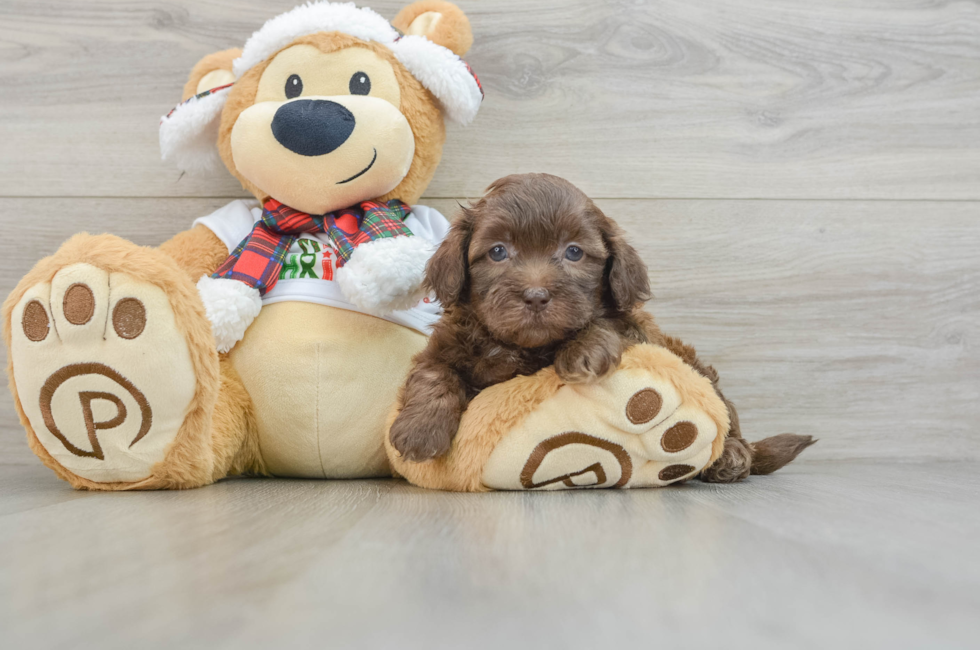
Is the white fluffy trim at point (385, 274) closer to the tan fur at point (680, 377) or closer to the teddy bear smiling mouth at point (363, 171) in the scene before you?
the teddy bear smiling mouth at point (363, 171)

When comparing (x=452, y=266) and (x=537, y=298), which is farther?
(x=452, y=266)

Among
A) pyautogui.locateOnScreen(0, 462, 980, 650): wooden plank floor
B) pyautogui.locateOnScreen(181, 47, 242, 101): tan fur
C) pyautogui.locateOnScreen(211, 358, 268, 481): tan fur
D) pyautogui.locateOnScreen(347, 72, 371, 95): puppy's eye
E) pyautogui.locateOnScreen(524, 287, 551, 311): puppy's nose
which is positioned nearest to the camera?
pyautogui.locateOnScreen(0, 462, 980, 650): wooden plank floor

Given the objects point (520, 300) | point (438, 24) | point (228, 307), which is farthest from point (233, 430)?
point (438, 24)

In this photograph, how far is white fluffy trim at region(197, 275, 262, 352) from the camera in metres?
1.26

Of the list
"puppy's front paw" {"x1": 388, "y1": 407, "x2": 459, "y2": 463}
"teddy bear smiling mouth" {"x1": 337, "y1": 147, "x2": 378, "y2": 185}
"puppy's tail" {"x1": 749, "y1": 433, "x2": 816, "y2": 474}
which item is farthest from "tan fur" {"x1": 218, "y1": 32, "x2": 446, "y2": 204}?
"puppy's tail" {"x1": 749, "y1": 433, "x2": 816, "y2": 474}

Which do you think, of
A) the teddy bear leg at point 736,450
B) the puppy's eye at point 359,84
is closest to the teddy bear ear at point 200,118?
the puppy's eye at point 359,84

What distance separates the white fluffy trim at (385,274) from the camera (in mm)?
1247

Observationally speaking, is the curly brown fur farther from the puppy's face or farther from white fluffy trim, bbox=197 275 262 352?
white fluffy trim, bbox=197 275 262 352

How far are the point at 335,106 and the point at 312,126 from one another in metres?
0.06

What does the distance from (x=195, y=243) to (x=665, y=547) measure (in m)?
1.12

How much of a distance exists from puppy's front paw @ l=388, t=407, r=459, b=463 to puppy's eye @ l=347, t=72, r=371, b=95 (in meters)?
0.66

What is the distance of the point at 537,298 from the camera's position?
1.04 meters

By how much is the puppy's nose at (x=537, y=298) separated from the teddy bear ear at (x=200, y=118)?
2.77 feet

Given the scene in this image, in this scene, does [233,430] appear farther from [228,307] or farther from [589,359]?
[589,359]
